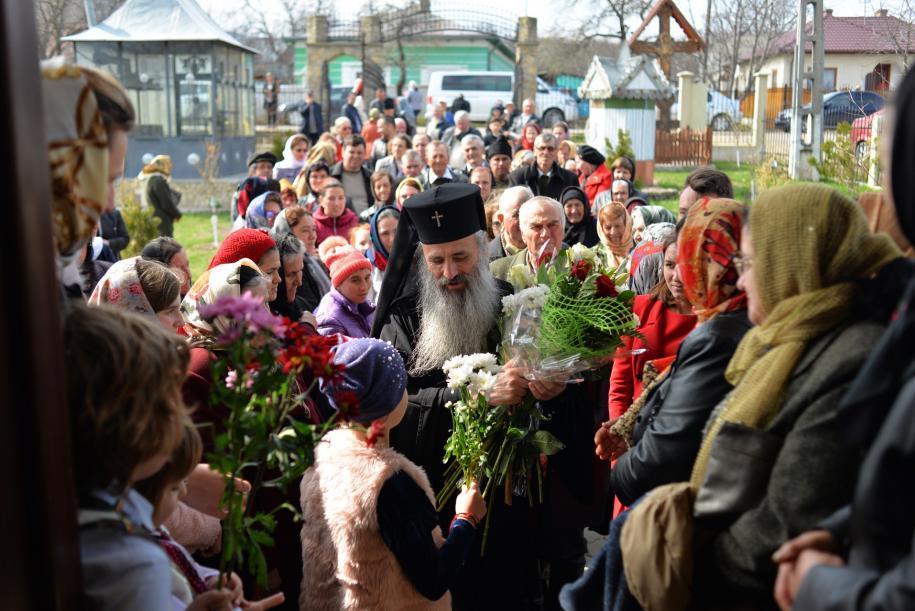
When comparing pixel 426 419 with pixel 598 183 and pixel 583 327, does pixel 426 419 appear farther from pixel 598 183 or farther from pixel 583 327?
pixel 598 183

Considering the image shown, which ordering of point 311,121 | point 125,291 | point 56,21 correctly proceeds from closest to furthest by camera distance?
point 125,291, point 311,121, point 56,21

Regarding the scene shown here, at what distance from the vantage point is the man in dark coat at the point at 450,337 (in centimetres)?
450

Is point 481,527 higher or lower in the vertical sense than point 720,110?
lower

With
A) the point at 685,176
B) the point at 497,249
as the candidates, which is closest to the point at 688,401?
the point at 497,249

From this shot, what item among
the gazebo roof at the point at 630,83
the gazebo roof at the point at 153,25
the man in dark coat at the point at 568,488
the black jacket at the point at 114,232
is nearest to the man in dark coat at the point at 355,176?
the black jacket at the point at 114,232

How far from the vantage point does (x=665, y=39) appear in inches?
1128

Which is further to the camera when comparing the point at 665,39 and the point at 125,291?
the point at 665,39

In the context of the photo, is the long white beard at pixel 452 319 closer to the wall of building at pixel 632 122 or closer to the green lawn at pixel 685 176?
the green lawn at pixel 685 176

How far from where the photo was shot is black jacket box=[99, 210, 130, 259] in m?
10.0

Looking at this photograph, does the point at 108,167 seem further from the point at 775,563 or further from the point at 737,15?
the point at 737,15

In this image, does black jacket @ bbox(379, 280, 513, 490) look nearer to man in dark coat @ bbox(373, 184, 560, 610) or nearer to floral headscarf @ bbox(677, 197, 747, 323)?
man in dark coat @ bbox(373, 184, 560, 610)

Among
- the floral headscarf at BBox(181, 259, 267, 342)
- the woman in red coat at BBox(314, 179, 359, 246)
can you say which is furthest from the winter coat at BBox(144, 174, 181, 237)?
the floral headscarf at BBox(181, 259, 267, 342)

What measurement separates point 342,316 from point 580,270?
2.16m

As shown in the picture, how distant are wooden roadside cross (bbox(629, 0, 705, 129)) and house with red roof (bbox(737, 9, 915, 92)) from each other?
3606 millimetres
